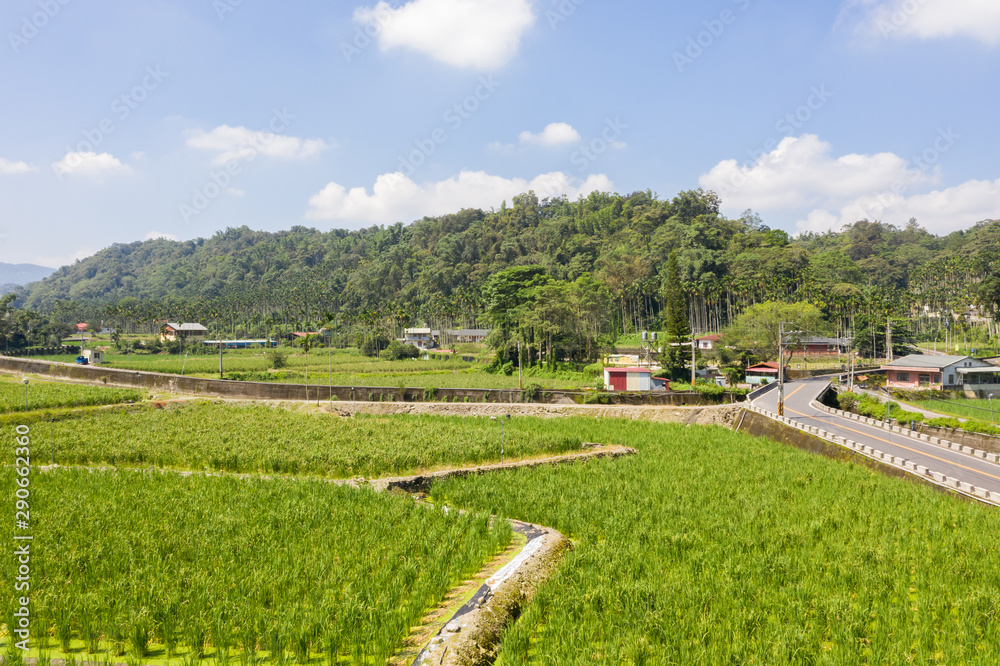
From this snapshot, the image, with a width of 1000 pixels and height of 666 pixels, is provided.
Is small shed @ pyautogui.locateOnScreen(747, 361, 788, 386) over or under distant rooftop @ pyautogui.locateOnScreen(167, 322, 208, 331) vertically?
under

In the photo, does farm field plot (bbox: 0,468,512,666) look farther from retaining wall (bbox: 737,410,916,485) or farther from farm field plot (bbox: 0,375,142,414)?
farm field plot (bbox: 0,375,142,414)

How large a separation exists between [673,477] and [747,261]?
84.0 m

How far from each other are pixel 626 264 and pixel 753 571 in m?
91.2

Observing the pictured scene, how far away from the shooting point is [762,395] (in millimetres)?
42344

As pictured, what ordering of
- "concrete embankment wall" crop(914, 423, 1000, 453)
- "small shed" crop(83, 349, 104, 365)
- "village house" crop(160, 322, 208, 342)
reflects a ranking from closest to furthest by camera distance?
"concrete embankment wall" crop(914, 423, 1000, 453) < "small shed" crop(83, 349, 104, 365) < "village house" crop(160, 322, 208, 342)

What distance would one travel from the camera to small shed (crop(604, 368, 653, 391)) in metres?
45.5

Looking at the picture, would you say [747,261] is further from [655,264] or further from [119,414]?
[119,414]

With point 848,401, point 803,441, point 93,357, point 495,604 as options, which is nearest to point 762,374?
point 848,401

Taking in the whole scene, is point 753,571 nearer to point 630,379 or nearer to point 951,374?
point 630,379

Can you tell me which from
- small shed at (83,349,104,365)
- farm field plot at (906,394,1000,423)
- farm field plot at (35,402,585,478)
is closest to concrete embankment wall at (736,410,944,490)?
farm field plot at (35,402,585,478)

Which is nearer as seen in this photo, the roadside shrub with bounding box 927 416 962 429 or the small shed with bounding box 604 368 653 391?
the roadside shrub with bounding box 927 416 962 429

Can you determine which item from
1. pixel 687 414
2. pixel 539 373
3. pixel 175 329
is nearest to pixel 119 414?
pixel 687 414

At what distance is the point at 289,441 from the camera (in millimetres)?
25344

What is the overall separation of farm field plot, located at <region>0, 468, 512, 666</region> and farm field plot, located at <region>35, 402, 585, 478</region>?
446 centimetres
